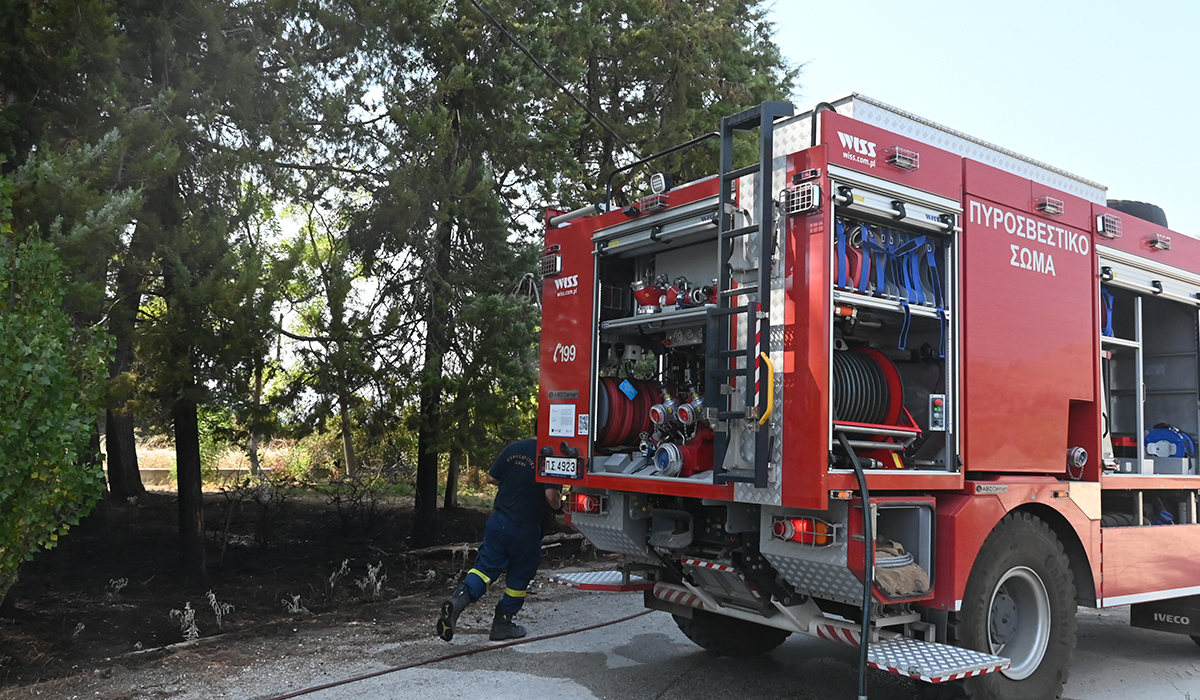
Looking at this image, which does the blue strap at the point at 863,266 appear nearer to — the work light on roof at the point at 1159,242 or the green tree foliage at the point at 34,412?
the work light on roof at the point at 1159,242

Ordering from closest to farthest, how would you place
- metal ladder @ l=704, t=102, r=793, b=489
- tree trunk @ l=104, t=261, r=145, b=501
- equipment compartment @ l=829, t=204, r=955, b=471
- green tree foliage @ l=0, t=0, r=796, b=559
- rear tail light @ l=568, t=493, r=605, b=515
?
metal ladder @ l=704, t=102, r=793, b=489, equipment compartment @ l=829, t=204, r=955, b=471, rear tail light @ l=568, t=493, r=605, b=515, green tree foliage @ l=0, t=0, r=796, b=559, tree trunk @ l=104, t=261, r=145, b=501

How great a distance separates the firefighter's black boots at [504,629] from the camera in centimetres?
653

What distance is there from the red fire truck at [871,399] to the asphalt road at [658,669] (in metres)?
0.40

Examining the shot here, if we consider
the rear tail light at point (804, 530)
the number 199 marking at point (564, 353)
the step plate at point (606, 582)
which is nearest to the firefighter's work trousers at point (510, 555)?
the step plate at point (606, 582)

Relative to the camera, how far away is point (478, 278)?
10.7 metres

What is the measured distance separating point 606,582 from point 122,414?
524cm

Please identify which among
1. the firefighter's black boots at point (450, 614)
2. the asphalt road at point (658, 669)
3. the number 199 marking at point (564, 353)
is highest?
the number 199 marking at point (564, 353)

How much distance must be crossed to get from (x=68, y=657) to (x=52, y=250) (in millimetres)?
3321

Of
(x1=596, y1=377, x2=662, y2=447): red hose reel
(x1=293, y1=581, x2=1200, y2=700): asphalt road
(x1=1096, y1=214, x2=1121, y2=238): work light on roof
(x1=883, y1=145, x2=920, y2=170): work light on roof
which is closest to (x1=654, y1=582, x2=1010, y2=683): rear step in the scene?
(x1=293, y1=581, x2=1200, y2=700): asphalt road

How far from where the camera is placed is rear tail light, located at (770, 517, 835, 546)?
4.38m

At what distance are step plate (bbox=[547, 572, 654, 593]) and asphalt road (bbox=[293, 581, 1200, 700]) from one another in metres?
0.51

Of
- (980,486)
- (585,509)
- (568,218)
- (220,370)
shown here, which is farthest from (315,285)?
(980,486)

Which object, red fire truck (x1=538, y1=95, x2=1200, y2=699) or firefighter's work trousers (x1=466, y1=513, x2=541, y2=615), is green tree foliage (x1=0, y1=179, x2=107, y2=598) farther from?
red fire truck (x1=538, y1=95, x2=1200, y2=699)

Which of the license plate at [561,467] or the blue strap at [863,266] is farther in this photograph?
the license plate at [561,467]
